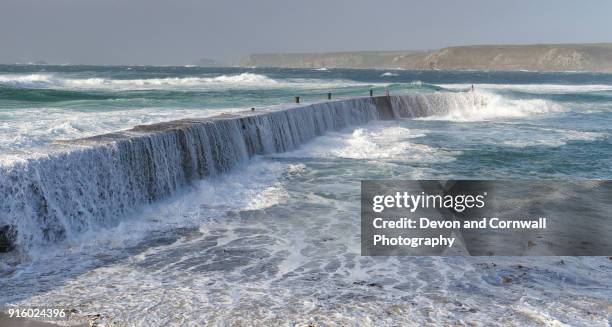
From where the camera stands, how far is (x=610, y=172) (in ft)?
45.8

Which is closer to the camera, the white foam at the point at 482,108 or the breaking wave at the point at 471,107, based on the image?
the breaking wave at the point at 471,107

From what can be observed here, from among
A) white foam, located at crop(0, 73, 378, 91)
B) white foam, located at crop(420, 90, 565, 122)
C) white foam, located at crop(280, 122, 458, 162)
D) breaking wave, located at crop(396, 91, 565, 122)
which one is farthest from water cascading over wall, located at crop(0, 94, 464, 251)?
white foam, located at crop(0, 73, 378, 91)

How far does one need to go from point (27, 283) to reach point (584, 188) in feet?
33.2

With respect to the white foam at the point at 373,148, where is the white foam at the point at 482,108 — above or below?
below

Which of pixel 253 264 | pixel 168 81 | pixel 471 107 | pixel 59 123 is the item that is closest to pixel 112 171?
pixel 253 264

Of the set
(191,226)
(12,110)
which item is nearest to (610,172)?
(191,226)

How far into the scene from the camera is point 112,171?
29.5 feet

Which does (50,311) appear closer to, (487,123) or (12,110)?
(12,110)

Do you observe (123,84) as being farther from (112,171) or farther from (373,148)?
(112,171)

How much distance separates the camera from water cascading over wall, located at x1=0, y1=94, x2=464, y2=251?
24.0 ft

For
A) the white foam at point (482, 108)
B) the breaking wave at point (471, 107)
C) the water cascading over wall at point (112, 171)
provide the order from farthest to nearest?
the white foam at point (482, 108) < the breaking wave at point (471, 107) < the water cascading over wall at point (112, 171)

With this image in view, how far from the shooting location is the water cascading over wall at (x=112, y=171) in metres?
7.30

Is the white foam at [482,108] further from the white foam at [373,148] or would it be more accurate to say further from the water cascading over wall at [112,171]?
the water cascading over wall at [112,171]

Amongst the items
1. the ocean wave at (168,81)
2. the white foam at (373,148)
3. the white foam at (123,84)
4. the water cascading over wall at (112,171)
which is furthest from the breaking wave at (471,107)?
the ocean wave at (168,81)
